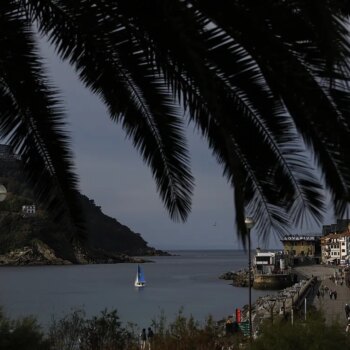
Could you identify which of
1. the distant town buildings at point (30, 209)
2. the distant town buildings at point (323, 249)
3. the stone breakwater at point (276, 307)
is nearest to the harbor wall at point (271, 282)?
the stone breakwater at point (276, 307)

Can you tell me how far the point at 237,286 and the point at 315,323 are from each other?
7279cm

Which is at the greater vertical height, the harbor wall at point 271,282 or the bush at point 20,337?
the bush at point 20,337

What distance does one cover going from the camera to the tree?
359 centimetres

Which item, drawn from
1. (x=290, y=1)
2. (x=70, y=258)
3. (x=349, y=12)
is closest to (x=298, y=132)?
(x=349, y=12)

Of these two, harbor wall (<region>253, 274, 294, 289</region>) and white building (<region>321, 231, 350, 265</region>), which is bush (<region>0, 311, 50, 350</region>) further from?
white building (<region>321, 231, 350, 265</region>)

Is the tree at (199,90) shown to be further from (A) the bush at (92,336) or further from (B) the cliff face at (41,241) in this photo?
(A) the bush at (92,336)

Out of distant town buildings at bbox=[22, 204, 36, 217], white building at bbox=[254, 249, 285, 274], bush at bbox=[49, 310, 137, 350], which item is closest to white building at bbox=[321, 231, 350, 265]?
white building at bbox=[254, 249, 285, 274]

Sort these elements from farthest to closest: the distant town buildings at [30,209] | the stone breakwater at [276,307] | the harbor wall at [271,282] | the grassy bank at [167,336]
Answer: the harbor wall at [271,282]
the stone breakwater at [276,307]
the grassy bank at [167,336]
the distant town buildings at [30,209]

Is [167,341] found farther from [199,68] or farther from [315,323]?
[199,68]

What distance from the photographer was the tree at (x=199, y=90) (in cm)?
359

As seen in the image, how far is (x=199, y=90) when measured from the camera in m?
3.78

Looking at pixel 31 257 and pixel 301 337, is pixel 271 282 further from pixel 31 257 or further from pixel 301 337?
pixel 31 257

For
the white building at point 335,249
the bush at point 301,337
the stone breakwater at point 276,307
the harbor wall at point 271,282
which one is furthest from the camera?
the white building at point 335,249

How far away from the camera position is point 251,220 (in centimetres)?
403
